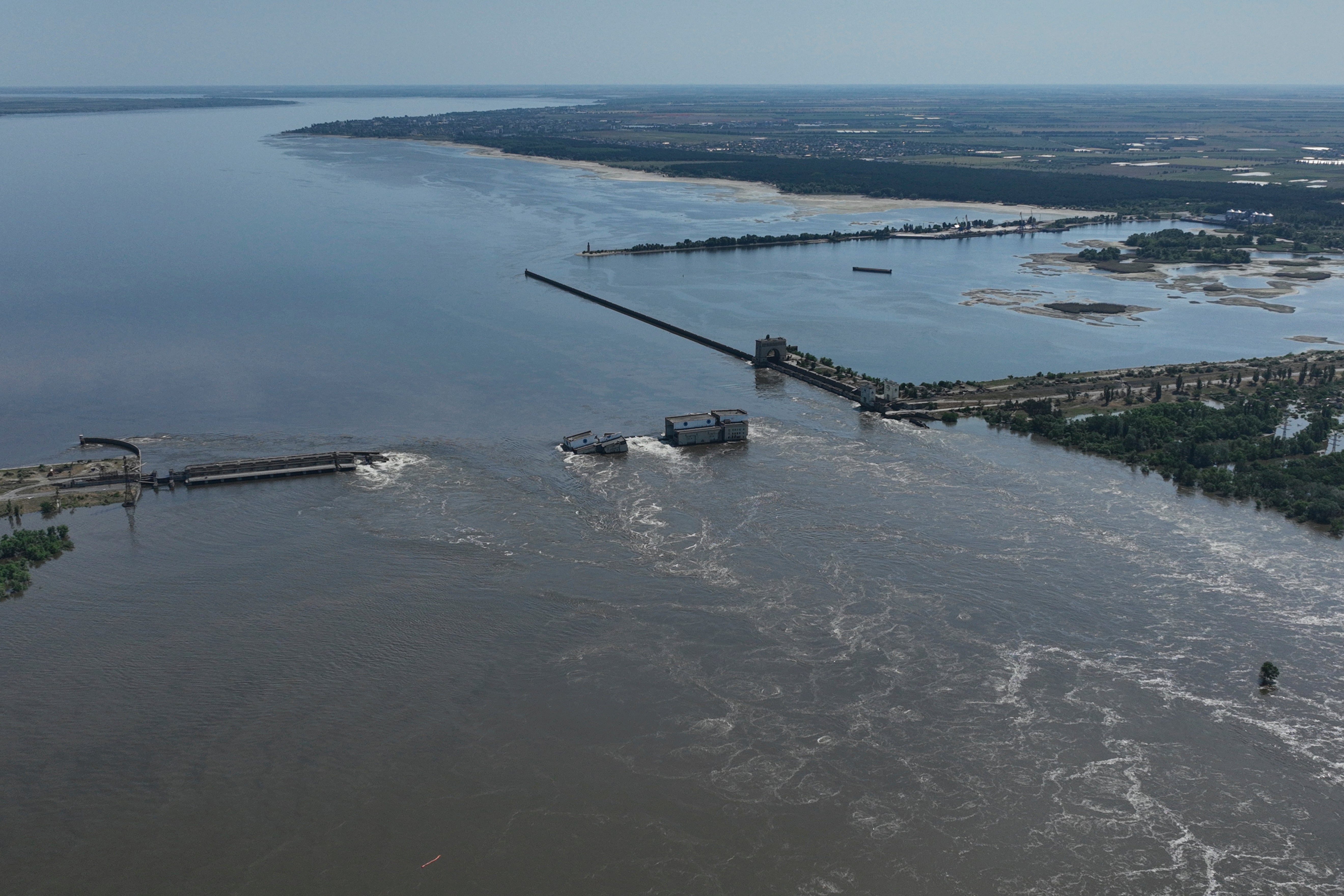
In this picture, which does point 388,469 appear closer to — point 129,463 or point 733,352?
point 129,463

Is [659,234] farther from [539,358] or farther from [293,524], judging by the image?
[293,524]

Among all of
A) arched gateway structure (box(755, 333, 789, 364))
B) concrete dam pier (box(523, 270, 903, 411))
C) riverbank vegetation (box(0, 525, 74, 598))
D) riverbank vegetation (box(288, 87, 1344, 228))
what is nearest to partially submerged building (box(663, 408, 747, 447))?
concrete dam pier (box(523, 270, 903, 411))

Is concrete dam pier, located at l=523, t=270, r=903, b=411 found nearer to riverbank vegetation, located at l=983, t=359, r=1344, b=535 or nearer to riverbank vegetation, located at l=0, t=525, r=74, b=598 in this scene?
riverbank vegetation, located at l=983, t=359, r=1344, b=535

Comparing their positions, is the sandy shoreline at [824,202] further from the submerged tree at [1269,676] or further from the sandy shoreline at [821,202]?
the submerged tree at [1269,676]

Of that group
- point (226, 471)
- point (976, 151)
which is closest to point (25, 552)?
point (226, 471)

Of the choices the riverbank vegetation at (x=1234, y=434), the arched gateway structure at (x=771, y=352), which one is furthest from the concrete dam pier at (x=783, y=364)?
the riverbank vegetation at (x=1234, y=434)
